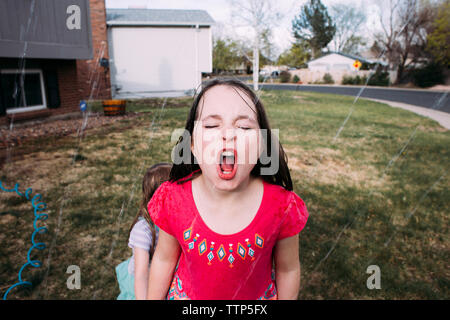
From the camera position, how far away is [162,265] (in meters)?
1.17

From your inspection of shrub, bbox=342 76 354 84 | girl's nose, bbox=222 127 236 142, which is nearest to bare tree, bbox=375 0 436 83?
girl's nose, bbox=222 127 236 142

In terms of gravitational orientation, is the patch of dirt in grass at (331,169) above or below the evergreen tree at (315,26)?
below

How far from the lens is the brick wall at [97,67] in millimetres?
13555

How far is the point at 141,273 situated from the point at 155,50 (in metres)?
18.1

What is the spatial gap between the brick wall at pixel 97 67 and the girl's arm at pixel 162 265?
13361mm

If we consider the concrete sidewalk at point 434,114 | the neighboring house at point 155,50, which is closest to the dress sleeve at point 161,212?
the concrete sidewalk at point 434,114

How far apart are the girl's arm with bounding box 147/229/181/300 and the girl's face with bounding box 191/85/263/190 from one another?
33cm

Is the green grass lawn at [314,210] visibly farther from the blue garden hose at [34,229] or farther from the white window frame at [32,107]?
the white window frame at [32,107]

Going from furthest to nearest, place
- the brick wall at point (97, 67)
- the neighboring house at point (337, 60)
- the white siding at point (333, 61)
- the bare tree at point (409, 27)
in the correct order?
the brick wall at point (97, 67) → the white siding at point (333, 61) → the neighboring house at point (337, 60) → the bare tree at point (409, 27)

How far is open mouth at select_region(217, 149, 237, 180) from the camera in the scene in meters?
0.93

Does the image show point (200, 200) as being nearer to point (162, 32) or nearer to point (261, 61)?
point (261, 61)

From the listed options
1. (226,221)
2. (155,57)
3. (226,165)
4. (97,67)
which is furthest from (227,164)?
(155,57)

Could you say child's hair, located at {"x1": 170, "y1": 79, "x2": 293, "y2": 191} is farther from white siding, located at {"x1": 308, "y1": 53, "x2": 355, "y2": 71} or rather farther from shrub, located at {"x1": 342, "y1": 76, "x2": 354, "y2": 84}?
shrub, located at {"x1": 342, "y1": 76, "x2": 354, "y2": 84}

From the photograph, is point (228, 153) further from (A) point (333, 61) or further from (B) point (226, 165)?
(A) point (333, 61)
